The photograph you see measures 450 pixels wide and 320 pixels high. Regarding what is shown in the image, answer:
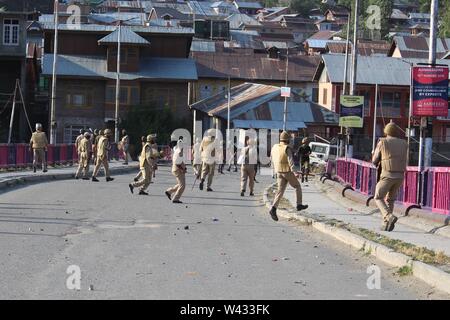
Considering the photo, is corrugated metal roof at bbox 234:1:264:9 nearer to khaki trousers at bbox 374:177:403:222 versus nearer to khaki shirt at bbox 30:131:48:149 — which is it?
khaki shirt at bbox 30:131:48:149

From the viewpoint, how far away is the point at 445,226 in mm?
15414

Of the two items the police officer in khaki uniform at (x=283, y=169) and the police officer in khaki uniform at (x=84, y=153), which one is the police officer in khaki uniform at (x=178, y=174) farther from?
the police officer in khaki uniform at (x=84, y=153)

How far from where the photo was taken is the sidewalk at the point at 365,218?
46.0 feet

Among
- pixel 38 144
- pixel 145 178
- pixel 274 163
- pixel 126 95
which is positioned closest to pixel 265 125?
pixel 126 95

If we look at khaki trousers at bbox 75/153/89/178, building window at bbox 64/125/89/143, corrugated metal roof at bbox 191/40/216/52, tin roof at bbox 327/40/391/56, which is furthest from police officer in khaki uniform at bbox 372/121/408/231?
tin roof at bbox 327/40/391/56

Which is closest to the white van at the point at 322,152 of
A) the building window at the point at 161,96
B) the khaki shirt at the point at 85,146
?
the building window at the point at 161,96

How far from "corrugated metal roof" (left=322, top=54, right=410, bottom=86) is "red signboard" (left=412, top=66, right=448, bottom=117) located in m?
55.2

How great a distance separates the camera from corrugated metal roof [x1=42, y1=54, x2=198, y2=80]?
232 feet

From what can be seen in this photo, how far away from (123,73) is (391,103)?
75.4ft

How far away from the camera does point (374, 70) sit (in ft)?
248

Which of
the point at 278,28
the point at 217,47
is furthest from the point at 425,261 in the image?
the point at 278,28

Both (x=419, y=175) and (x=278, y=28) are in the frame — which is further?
(x=278, y=28)
